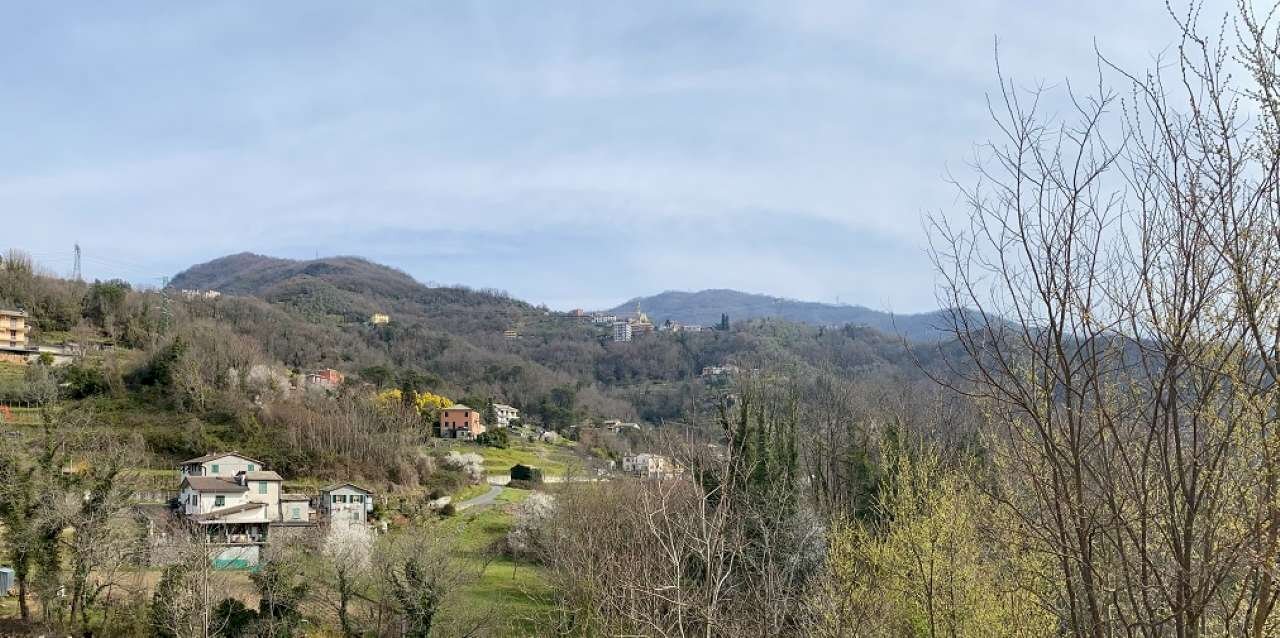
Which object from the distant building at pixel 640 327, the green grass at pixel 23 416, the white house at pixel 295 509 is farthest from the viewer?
the distant building at pixel 640 327

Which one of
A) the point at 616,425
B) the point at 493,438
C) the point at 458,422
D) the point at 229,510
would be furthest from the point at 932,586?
the point at 616,425

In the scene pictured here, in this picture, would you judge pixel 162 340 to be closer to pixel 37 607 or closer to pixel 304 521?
pixel 304 521

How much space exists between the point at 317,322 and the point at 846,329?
6500 centimetres

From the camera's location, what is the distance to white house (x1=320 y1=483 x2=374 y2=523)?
1256 inches

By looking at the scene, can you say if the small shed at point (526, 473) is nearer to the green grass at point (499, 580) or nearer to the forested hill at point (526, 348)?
the green grass at point (499, 580)

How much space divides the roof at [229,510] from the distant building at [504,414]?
103 feet

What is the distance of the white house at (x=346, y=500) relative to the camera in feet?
105

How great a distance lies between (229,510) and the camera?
97.7 ft

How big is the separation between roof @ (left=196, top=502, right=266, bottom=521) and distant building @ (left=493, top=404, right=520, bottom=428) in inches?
1242

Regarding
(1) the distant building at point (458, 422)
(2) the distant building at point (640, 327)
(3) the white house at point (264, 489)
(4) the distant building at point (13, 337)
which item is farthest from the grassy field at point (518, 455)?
(2) the distant building at point (640, 327)

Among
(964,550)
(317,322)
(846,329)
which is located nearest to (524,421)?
(317,322)

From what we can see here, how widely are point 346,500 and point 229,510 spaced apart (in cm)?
445

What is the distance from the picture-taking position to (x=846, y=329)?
345 feet

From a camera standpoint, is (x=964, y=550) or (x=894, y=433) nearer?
(x=964, y=550)
